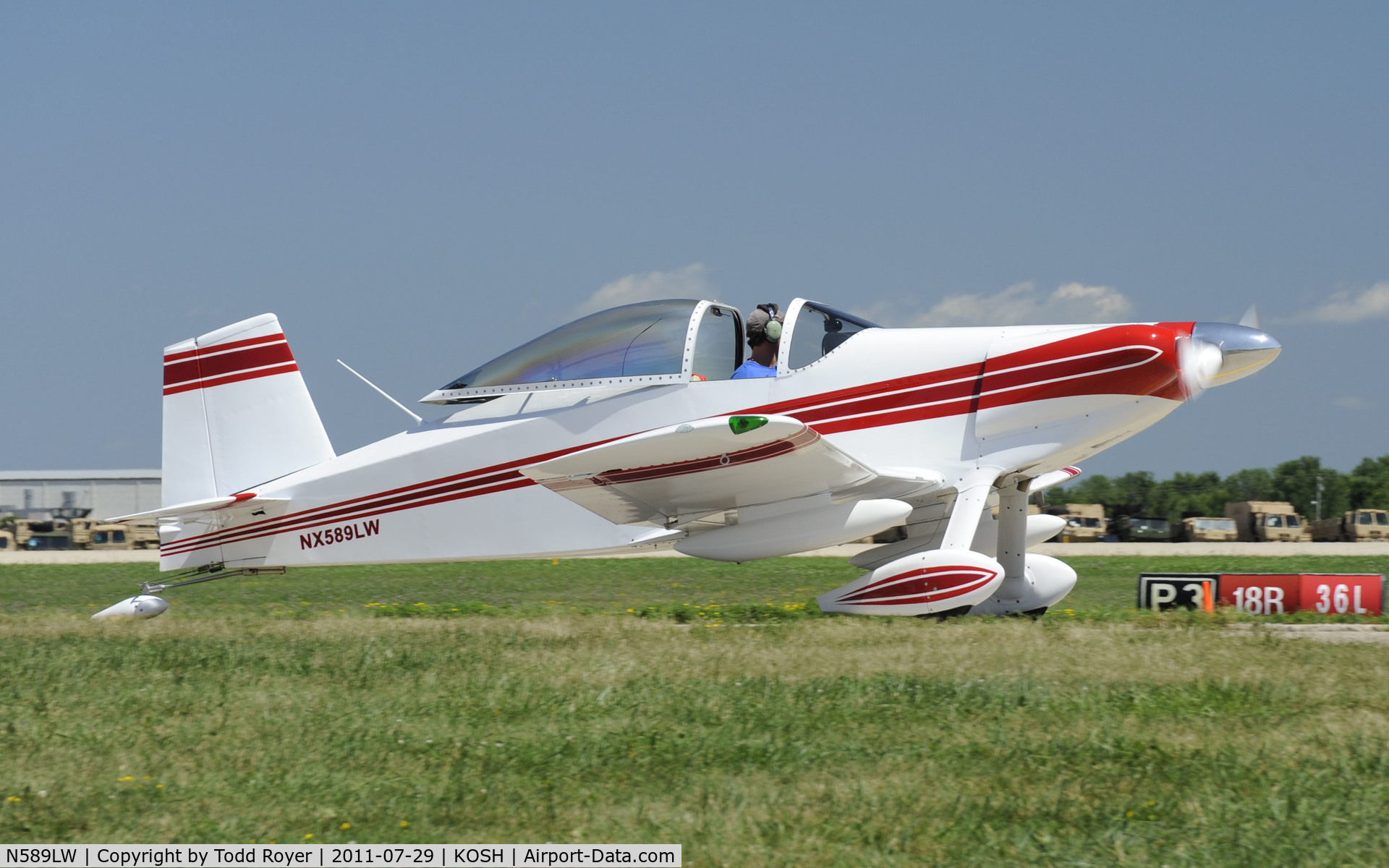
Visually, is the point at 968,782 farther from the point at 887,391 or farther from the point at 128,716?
the point at 887,391

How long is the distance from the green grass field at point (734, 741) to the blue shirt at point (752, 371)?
181cm

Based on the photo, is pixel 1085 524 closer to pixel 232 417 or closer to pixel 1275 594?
pixel 1275 594

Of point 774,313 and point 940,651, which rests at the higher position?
point 774,313

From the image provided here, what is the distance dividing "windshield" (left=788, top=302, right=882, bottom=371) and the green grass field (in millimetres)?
1938

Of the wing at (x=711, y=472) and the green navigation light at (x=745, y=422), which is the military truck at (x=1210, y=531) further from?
the green navigation light at (x=745, y=422)

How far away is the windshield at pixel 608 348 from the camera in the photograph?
790 centimetres

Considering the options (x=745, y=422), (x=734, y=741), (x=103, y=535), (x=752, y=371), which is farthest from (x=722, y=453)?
(x=103, y=535)

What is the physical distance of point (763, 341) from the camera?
815cm

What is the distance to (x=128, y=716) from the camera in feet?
15.5

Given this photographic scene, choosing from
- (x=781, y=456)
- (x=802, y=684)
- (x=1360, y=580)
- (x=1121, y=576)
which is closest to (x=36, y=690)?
(x=802, y=684)

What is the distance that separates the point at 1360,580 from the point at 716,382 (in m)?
5.63

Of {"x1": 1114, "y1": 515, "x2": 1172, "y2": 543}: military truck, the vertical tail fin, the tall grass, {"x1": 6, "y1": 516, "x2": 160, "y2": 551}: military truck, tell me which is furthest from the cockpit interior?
{"x1": 1114, "y1": 515, "x2": 1172, "y2": 543}: military truck

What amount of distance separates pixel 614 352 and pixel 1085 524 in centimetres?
2641

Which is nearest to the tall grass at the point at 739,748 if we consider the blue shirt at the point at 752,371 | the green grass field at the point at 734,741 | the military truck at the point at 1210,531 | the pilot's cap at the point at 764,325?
the green grass field at the point at 734,741
